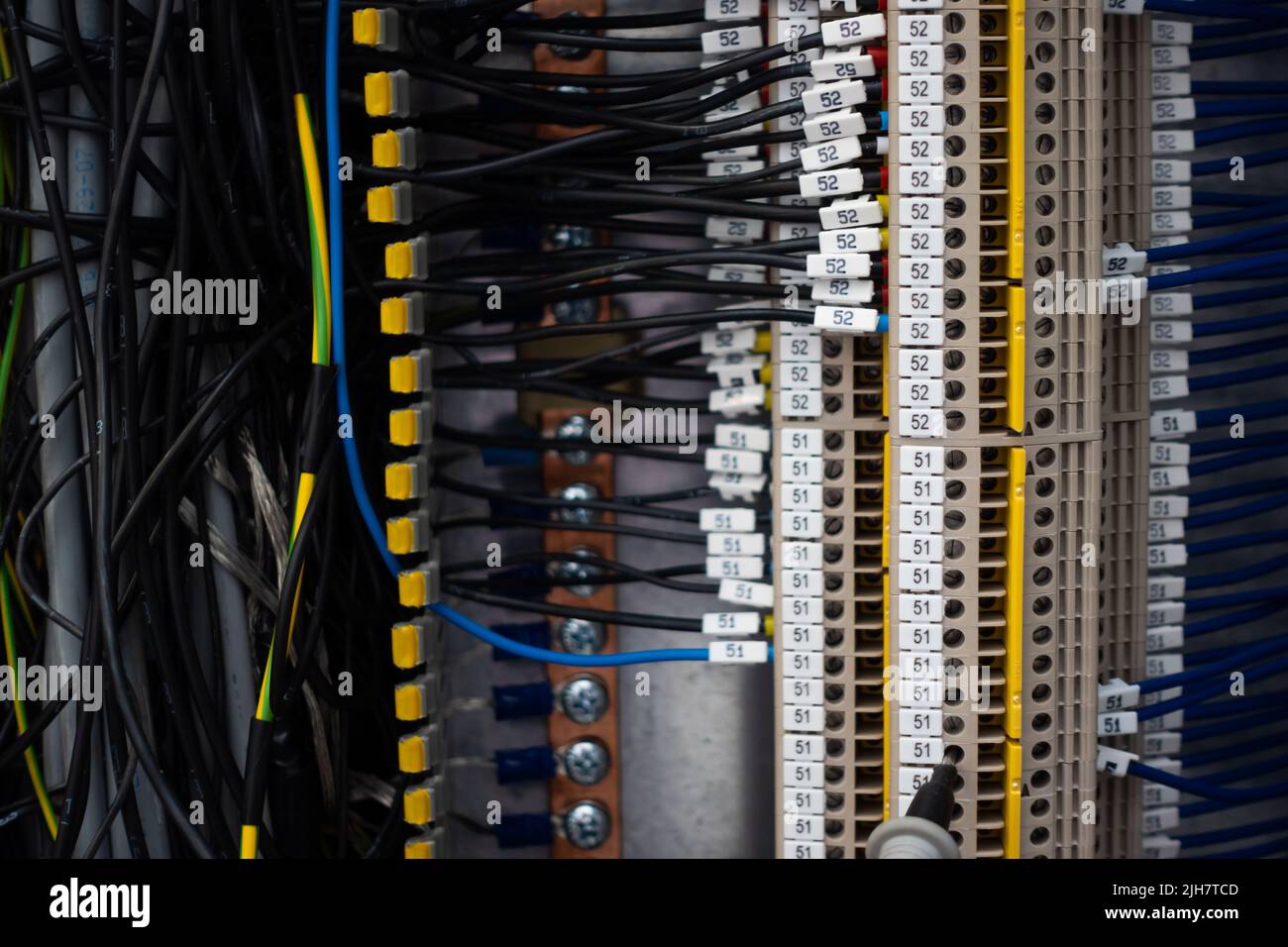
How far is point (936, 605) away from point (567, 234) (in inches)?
27.5

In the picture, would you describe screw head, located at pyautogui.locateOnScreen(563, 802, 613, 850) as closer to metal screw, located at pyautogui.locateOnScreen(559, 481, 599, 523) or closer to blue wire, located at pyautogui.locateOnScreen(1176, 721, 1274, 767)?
metal screw, located at pyautogui.locateOnScreen(559, 481, 599, 523)

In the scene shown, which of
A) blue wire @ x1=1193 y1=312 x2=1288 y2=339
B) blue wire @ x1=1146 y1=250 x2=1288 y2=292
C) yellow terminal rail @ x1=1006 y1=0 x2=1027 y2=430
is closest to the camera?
yellow terminal rail @ x1=1006 y1=0 x2=1027 y2=430

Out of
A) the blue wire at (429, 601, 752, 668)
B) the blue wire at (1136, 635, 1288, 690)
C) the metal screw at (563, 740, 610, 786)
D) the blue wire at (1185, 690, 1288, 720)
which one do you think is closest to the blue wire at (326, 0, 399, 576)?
the blue wire at (429, 601, 752, 668)

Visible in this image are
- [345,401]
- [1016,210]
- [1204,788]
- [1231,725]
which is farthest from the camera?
[1231,725]

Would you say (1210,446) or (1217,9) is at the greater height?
(1217,9)

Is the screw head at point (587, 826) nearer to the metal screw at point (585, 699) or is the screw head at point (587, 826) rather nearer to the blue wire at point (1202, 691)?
the metal screw at point (585, 699)

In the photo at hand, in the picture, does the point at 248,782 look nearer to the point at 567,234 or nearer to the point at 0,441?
the point at 0,441

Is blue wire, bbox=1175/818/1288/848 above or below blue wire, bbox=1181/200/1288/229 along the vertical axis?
below

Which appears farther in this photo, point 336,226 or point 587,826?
point 587,826

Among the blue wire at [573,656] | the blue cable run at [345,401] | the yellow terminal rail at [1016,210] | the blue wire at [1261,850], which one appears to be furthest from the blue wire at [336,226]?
the blue wire at [1261,850]

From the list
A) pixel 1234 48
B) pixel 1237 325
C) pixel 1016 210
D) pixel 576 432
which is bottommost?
pixel 576 432

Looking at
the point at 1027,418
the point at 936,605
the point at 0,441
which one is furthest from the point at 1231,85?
the point at 0,441

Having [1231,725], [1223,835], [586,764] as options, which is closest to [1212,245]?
[1231,725]

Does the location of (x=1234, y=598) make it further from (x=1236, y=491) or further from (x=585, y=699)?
(x=585, y=699)
